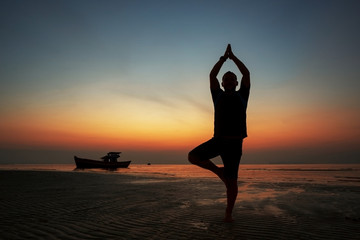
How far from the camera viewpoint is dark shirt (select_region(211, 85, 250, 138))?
4.13 m

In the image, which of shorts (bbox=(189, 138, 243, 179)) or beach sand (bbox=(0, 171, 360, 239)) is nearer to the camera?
beach sand (bbox=(0, 171, 360, 239))

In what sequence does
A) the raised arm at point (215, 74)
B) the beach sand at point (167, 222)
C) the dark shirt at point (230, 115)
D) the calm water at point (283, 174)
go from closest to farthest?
the beach sand at point (167, 222)
the dark shirt at point (230, 115)
the raised arm at point (215, 74)
the calm water at point (283, 174)

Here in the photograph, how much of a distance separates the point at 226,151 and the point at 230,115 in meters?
0.61

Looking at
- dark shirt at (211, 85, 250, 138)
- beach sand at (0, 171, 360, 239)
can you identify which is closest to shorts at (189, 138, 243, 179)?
dark shirt at (211, 85, 250, 138)

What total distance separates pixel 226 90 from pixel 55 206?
4485 mm

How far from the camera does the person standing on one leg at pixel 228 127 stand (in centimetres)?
415

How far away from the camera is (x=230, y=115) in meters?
4.14

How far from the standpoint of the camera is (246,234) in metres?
3.49

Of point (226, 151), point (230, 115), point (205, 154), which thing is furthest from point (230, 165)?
point (230, 115)

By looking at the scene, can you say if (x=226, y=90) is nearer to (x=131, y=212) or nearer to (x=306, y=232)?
(x=306, y=232)

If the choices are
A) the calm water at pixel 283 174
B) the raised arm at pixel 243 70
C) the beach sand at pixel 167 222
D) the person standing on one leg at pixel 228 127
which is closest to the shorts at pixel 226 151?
the person standing on one leg at pixel 228 127

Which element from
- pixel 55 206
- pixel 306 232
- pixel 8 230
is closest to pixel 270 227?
pixel 306 232

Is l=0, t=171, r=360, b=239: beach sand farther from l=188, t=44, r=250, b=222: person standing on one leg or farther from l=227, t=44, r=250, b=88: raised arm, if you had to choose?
l=227, t=44, r=250, b=88: raised arm

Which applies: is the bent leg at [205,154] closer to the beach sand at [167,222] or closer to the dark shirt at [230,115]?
the dark shirt at [230,115]
